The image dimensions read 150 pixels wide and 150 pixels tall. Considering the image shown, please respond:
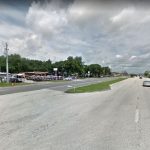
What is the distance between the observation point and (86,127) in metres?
8.50

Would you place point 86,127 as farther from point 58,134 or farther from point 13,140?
point 13,140

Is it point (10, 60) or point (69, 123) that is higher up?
point (10, 60)

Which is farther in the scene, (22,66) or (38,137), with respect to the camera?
(22,66)

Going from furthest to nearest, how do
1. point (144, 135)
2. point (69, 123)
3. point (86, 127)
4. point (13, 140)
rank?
point (69, 123) < point (86, 127) < point (144, 135) < point (13, 140)

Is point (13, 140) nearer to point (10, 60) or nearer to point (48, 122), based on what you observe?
point (48, 122)

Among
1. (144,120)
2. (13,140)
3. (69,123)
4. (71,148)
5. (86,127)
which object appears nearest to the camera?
(71,148)

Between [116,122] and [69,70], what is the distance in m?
112

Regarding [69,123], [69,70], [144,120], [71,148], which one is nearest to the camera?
[71,148]

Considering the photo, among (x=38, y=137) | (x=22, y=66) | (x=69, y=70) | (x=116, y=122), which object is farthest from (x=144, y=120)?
(x=22, y=66)

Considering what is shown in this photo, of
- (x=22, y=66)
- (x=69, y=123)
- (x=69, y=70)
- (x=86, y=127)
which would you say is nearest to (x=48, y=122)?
(x=69, y=123)

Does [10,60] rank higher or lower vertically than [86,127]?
higher

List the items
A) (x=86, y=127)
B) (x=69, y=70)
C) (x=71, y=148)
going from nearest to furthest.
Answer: (x=71, y=148) < (x=86, y=127) < (x=69, y=70)

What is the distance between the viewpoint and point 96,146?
20.2 feet

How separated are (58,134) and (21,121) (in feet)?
9.12
